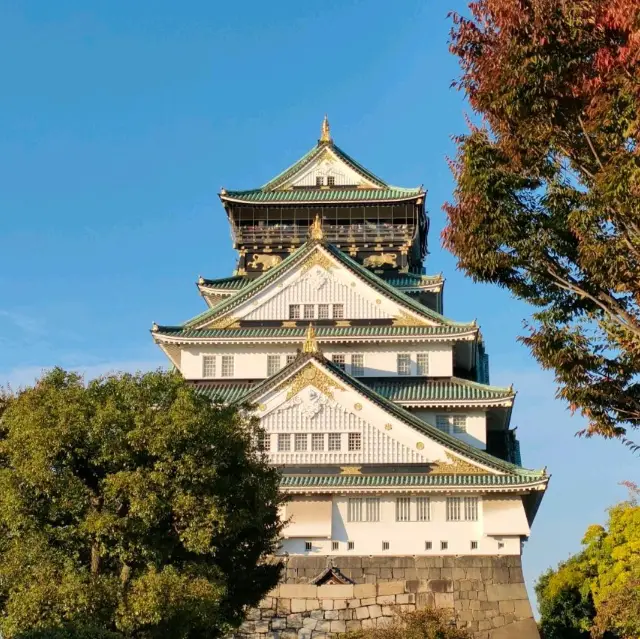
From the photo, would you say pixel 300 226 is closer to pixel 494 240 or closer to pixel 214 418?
pixel 214 418

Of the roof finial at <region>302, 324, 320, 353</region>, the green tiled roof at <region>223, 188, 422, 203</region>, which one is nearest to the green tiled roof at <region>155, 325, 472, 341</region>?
the roof finial at <region>302, 324, 320, 353</region>

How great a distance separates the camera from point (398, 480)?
121ft

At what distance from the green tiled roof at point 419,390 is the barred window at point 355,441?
125 inches

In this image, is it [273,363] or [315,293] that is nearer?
[273,363]

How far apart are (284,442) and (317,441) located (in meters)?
1.27

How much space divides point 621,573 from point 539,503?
20.1ft

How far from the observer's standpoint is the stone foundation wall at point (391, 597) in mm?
35219

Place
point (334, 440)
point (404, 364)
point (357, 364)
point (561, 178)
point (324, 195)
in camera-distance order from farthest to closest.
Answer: point (324, 195) → point (357, 364) → point (404, 364) → point (334, 440) → point (561, 178)

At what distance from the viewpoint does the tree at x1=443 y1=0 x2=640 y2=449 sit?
15.8 meters

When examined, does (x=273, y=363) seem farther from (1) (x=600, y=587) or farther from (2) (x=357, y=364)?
(1) (x=600, y=587)

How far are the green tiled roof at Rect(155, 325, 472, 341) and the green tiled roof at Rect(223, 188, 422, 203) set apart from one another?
934 centimetres

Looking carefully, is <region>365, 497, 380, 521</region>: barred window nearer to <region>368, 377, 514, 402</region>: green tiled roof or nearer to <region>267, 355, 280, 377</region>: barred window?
<region>368, 377, 514, 402</region>: green tiled roof

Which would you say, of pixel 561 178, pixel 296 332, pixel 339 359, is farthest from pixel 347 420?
pixel 561 178

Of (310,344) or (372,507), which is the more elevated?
(310,344)
